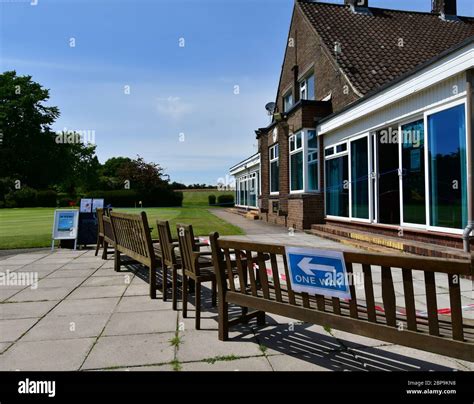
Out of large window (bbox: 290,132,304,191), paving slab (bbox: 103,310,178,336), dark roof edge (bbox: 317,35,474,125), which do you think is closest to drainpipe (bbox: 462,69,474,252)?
dark roof edge (bbox: 317,35,474,125)

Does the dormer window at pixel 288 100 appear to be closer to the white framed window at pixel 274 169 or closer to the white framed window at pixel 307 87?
the white framed window at pixel 307 87

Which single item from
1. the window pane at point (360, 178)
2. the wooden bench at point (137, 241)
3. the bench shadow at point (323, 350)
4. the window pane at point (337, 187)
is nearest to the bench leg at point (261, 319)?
the bench shadow at point (323, 350)

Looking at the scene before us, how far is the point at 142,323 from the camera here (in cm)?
398

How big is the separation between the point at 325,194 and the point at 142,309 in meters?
9.21

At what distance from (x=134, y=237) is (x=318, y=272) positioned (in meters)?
3.72

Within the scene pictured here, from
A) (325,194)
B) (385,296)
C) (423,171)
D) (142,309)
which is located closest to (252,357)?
(385,296)

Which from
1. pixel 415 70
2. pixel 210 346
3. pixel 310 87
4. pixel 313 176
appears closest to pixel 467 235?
pixel 415 70

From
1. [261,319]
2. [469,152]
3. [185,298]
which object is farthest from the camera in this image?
[469,152]

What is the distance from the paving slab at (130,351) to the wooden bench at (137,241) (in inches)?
56.4

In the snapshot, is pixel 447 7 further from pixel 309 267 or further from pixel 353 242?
pixel 309 267

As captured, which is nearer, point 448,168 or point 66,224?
point 448,168
